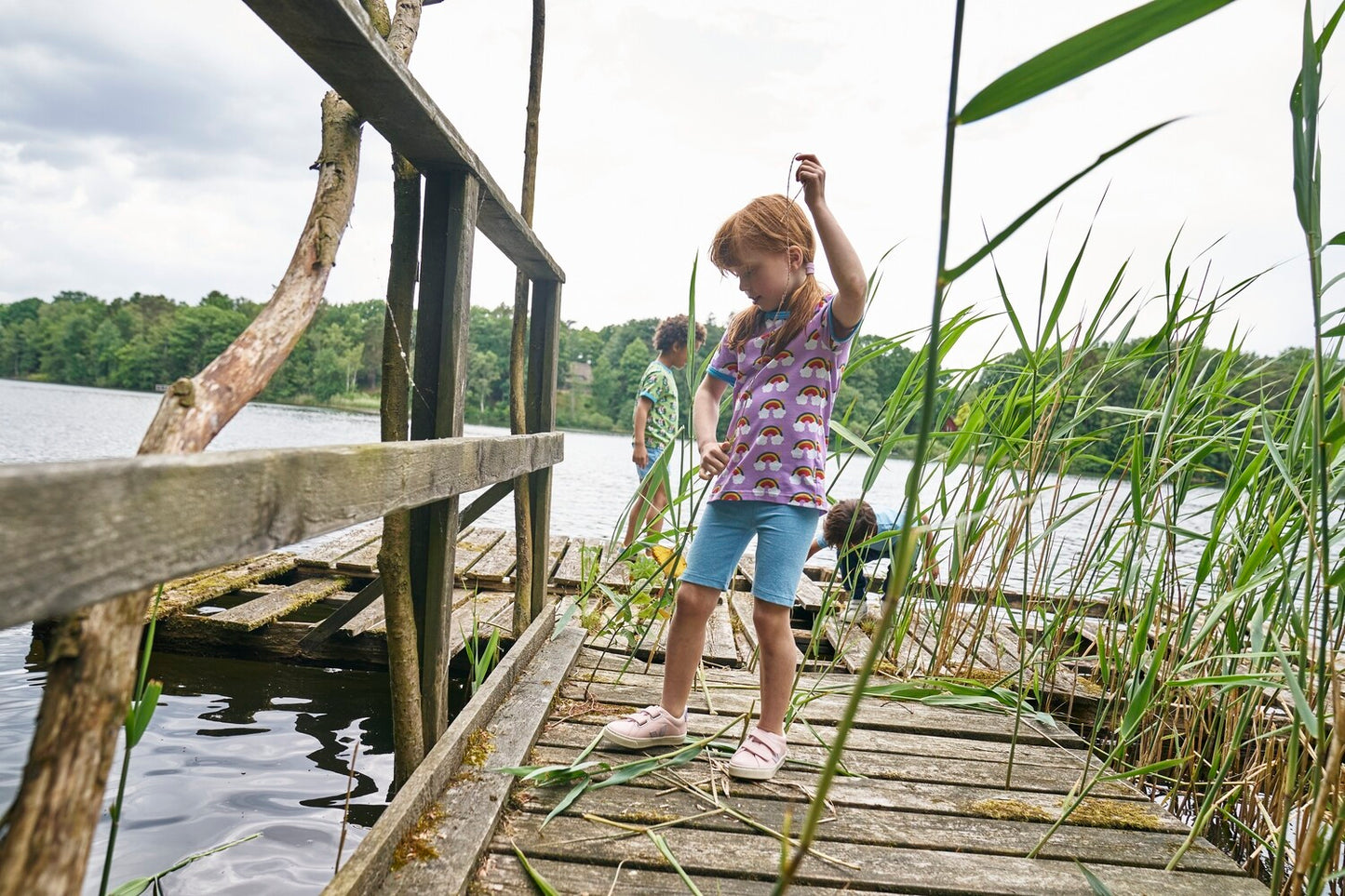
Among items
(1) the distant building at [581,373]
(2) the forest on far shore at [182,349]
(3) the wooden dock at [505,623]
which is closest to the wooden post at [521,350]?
(3) the wooden dock at [505,623]

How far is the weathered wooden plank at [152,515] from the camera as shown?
0.52 metres

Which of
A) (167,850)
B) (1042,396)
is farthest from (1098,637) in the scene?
(167,850)

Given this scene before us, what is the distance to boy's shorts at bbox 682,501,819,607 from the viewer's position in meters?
1.88

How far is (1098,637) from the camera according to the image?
8.13 feet

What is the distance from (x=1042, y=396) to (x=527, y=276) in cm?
186

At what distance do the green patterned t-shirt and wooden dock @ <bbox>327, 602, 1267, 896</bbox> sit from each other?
7.95ft

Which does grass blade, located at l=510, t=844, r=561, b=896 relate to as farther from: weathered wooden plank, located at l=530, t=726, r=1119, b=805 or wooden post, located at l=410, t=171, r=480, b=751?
wooden post, located at l=410, t=171, r=480, b=751

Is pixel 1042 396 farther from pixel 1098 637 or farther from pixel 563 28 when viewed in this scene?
pixel 563 28

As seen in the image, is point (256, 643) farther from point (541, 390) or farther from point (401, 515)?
point (401, 515)

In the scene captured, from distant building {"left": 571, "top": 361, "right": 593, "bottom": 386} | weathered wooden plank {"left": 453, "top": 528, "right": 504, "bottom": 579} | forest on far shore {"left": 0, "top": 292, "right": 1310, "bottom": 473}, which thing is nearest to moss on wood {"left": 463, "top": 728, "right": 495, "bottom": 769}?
weathered wooden plank {"left": 453, "top": 528, "right": 504, "bottom": 579}

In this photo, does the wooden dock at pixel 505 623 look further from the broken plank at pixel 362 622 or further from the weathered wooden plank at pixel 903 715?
the weathered wooden plank at pixel 903 715

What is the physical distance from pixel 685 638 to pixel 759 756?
31cm

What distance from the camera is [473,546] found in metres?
5.41

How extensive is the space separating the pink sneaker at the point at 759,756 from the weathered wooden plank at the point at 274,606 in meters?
2.32
